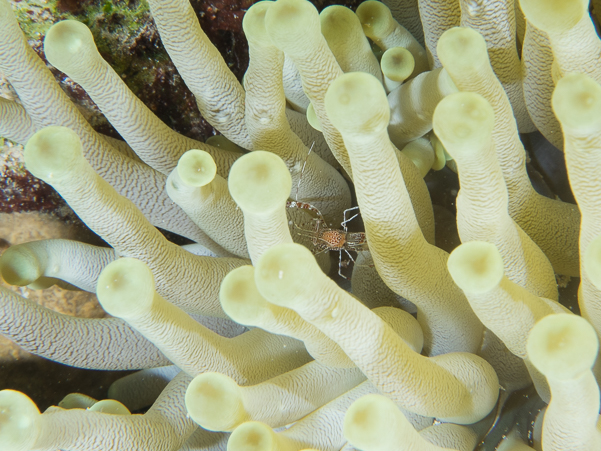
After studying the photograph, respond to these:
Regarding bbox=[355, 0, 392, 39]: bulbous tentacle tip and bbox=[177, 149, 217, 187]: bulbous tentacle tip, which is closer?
bbox=[177, 149, 217, 187]: bulbous tentacle tip

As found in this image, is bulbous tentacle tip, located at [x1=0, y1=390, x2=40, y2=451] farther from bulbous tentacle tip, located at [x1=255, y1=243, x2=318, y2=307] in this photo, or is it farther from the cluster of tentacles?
bulbous tentacle tip, located at [x1=255, y1=243, x2=318, y2=307]

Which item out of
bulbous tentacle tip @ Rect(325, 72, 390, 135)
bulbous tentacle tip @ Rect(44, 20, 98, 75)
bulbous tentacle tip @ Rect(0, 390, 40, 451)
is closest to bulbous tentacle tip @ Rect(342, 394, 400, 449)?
bulbous tentacle tip @ Rect(325, 72, 390, 135)

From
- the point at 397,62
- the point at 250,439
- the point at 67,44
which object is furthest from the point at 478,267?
the point at 67,44

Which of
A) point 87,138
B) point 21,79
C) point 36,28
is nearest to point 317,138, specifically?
point 87,138

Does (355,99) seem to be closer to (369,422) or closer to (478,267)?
(478,267)

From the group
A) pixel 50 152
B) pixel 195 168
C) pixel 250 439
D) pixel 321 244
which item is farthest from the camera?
pixel 321 244
